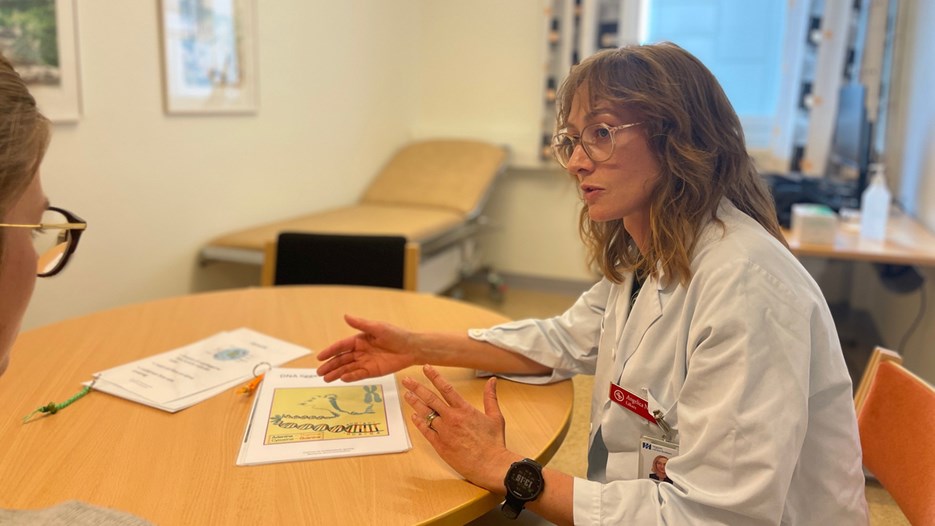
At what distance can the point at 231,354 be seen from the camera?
1.44m

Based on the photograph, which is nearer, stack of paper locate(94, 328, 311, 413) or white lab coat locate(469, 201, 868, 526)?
white lab coat locate(469, 201, 868, 526)

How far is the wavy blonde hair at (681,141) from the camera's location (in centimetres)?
104

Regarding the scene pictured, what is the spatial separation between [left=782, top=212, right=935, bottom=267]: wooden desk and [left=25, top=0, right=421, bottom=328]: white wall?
222 centimetres

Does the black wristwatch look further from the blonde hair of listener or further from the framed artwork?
the framed artwork

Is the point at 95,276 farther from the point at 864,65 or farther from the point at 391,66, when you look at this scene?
the point at 864,65

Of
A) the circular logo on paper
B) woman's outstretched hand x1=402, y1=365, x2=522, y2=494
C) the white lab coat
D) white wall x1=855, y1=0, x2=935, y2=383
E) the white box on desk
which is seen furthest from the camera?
white wall x1=855, y1=0, x2=935, y2=383

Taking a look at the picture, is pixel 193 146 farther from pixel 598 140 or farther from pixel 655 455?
pixel 655 455

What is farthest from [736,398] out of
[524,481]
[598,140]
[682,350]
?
[598,140]

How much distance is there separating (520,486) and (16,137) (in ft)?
2.39

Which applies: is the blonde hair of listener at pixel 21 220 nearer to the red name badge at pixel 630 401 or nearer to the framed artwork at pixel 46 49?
the red name badge at pixel 630 401

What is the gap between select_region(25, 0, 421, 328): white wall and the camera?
7.67 ft

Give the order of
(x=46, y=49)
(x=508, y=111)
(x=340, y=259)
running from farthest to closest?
(x=508, y=111) → (x=340, y=259) → (x=46, y=49)

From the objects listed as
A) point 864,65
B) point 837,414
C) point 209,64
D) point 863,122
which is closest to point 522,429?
point 837,414

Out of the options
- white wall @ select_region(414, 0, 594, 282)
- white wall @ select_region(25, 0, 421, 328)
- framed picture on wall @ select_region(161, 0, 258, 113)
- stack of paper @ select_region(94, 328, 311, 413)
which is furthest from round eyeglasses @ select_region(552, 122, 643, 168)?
white wall @ select_region(414, 0, 594, 282)
